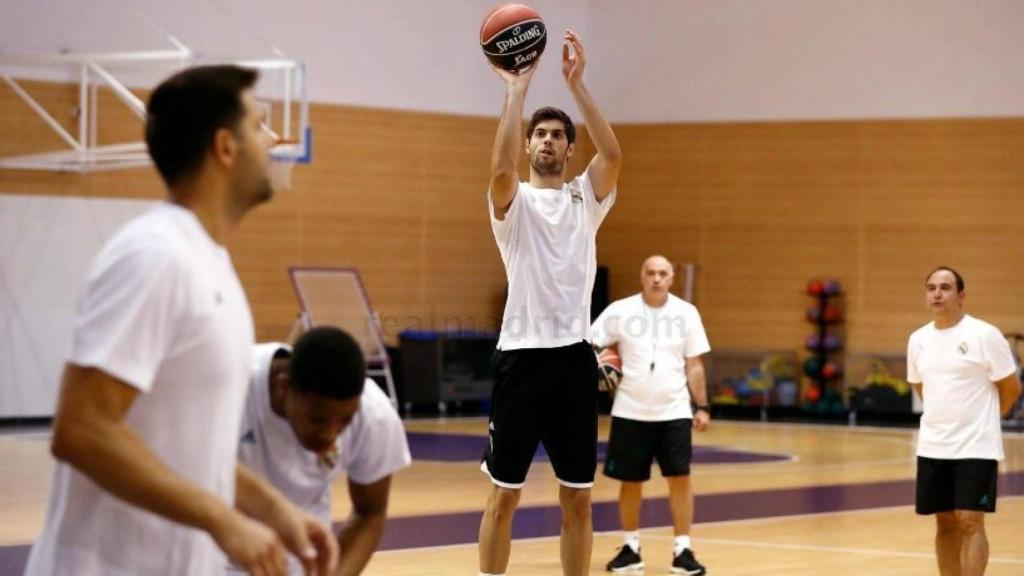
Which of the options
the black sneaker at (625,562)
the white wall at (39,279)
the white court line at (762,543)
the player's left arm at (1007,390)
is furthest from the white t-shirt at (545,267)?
the white wall at (39,279)

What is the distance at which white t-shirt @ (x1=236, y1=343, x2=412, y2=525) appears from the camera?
3.95 m

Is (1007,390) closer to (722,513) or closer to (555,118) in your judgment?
(555,118)

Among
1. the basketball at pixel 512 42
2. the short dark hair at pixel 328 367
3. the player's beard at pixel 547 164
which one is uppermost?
the basketball at pixel 512 42

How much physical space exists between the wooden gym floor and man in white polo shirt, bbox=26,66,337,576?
617 centimetres

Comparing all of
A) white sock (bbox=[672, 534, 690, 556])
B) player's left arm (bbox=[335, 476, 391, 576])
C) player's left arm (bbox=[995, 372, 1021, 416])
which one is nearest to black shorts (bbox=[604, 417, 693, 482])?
white sock (bbox=[672, 534, 690, 556])

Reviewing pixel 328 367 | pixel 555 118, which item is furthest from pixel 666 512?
pixel 328 367

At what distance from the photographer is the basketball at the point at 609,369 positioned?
10.3m

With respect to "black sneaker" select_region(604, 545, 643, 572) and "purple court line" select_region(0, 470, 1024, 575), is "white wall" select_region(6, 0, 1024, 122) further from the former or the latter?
"black sneaker" select_region(604, 545, 643, 572)

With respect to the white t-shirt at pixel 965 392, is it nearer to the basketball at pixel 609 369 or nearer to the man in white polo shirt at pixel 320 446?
the basketball at pixel 609 369

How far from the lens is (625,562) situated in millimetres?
9984

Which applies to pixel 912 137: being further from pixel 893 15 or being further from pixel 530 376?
pixel 530 376

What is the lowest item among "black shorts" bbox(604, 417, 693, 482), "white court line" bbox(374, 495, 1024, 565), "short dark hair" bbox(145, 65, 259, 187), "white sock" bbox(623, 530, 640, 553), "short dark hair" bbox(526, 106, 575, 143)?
"white court line" bbox(374, 495, 1024, 565)

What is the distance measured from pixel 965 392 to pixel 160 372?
649cm

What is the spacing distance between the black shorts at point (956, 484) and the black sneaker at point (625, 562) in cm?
196
